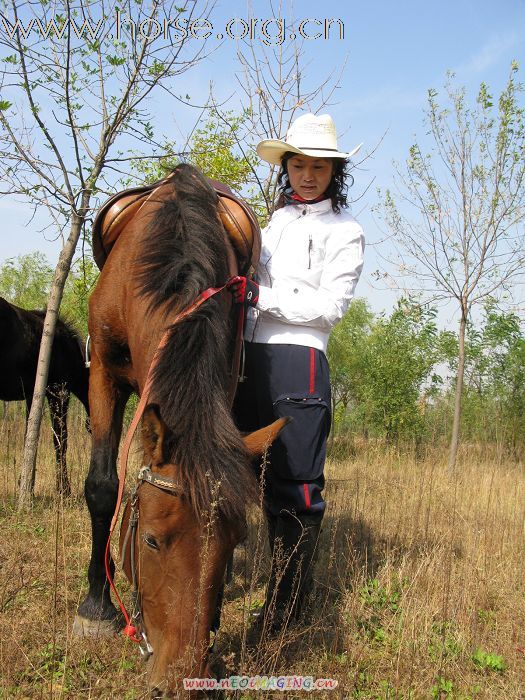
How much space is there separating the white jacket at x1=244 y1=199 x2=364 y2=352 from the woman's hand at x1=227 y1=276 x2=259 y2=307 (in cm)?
6

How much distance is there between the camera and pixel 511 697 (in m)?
2.87

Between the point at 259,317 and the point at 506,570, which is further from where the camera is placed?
the point at 506,570

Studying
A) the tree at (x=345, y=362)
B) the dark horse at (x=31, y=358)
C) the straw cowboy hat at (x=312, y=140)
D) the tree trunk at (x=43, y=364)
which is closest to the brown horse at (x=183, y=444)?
the straw cowboy hat at (x=312, y=140)

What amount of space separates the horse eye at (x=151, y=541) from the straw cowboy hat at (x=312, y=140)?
7.49 ft

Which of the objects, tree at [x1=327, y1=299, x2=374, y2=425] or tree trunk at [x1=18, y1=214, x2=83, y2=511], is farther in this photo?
tree at [x1=327, y1=299, x2=374, y2=425]

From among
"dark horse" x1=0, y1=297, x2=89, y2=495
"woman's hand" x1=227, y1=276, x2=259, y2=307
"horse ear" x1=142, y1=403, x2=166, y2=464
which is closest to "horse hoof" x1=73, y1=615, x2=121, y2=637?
"horse ear" x1=142, y1=403, x2=166, y2=464

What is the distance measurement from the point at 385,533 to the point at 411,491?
1496 millimetres

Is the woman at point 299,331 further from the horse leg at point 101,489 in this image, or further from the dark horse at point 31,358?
the dark horse at point 31,358

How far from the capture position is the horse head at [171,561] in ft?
6.61

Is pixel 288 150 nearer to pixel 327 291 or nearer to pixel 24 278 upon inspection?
pixel 327 291

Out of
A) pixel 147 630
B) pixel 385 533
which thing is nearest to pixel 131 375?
pixel 147 630

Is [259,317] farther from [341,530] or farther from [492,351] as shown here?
[492,351]

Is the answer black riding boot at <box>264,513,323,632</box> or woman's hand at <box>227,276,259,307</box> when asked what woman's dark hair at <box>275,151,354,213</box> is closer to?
woman's hand at <box>227,276,259,307</box>

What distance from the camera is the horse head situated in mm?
2016
